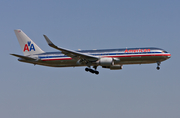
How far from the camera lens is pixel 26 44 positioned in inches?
3061

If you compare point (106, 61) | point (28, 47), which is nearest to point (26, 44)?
point (28, 47)

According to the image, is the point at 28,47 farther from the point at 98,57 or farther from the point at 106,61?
the point at 106,61

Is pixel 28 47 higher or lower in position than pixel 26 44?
lower

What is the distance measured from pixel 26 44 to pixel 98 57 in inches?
739

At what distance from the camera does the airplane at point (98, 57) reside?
6788 centimetres

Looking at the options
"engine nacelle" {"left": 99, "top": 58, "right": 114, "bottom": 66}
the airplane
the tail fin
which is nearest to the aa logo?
the tail fin

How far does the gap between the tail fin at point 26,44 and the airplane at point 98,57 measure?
6.65 feet

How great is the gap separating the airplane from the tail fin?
6.65 feet

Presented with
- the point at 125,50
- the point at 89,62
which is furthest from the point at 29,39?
the point at 125,50

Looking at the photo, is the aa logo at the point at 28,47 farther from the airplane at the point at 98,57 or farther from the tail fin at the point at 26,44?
the airplane at the point at 98,57

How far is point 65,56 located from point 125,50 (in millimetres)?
12830

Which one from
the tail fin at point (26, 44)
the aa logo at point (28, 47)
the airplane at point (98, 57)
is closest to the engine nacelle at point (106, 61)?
the airplane at point (98, 57)

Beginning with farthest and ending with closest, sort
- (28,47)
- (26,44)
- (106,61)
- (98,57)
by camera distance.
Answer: (26,44), (28,47), (98,57), (106,61)

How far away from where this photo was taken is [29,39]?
78375 millimetres
